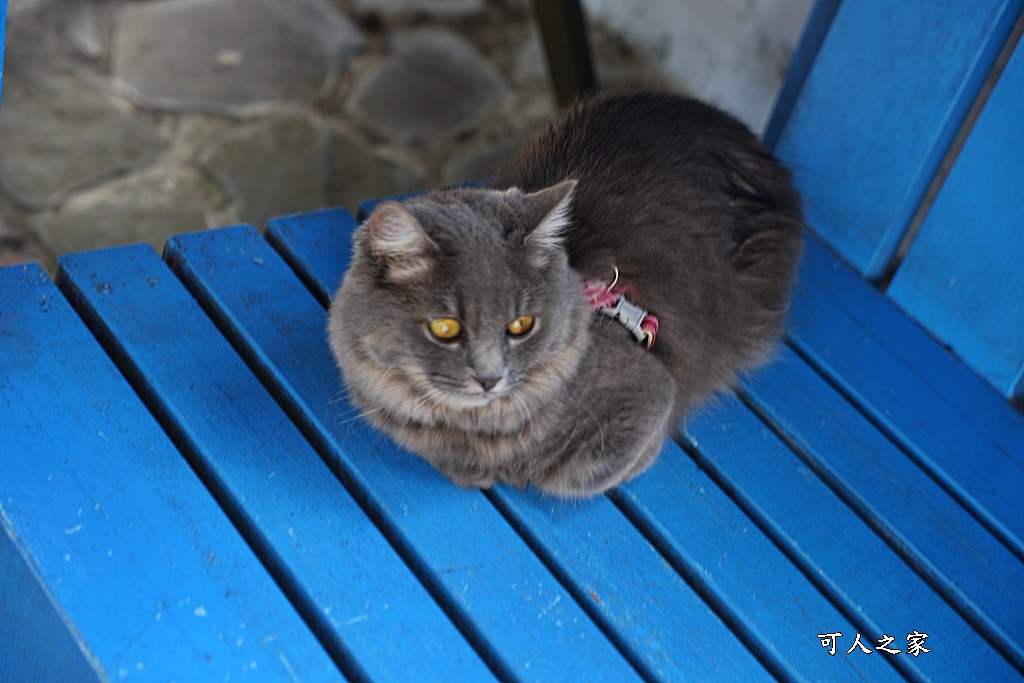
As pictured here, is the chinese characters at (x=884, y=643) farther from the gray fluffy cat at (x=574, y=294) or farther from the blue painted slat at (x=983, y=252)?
the blue painted slat at (x=983, y=252)

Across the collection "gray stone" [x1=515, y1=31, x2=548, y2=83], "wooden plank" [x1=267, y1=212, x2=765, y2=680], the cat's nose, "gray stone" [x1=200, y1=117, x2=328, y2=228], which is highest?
the cat's nose

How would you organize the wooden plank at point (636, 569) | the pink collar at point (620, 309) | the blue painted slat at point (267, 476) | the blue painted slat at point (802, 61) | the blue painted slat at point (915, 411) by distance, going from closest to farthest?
the blue painted slat at point (267, 476) < the wooden plank at point (636, 569) < the pink collar at point (620, 309) < the blue painted slat at point (915, 411) < the blue painted slat at point (802, 61)

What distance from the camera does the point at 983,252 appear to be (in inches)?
81.9

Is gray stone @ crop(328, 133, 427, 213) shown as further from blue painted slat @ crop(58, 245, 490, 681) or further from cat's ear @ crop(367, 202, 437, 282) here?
cat's ear @ crop(367, 202, 437, 282)

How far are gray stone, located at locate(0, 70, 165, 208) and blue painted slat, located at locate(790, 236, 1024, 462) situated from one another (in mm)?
1963

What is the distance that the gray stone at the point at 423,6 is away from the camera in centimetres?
312

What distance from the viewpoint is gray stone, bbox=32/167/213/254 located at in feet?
8.98

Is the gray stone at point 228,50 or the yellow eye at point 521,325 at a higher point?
the yellow eye at point 521,325

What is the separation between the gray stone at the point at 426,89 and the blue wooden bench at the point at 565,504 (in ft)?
3.83

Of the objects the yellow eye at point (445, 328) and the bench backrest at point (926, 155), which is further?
the bench backrest at point (926, 155)

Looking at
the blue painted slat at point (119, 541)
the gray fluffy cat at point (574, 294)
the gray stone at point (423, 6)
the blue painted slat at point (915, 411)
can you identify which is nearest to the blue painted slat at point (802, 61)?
the gray fluffy cat at point (574, 294)

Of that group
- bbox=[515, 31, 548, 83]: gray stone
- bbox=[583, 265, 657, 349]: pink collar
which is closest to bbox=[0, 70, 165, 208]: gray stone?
bbox=[515, 31, 548, 83]: gray stone

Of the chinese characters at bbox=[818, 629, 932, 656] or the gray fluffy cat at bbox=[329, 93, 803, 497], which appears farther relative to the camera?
the chinese characters at bbox=[818, 629, 932, 656]

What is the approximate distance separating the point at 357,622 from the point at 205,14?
220 cm
